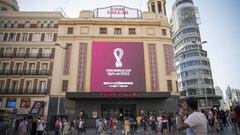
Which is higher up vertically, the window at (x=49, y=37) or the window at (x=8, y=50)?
the window at (x=49, y=37)

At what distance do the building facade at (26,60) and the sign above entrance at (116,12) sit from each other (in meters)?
8.27

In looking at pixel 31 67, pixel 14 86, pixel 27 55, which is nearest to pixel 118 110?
A: pixel 31 67

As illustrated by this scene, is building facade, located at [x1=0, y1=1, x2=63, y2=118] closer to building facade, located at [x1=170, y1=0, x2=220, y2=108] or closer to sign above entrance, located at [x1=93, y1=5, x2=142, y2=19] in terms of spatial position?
sign above entrance, located at [x1=93, y1=5, x2=142, y2=19]

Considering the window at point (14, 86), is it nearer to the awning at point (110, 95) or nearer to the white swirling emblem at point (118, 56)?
the awning at point (110, 95)

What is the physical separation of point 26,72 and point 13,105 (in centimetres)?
624

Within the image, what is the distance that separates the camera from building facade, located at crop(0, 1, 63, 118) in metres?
28.4

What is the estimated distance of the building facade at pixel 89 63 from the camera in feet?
91.8

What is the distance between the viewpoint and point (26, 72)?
3058cm

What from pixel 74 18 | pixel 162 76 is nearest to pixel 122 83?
pixel 162 76

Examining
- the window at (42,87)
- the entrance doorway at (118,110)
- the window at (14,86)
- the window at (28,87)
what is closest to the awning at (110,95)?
the entrance doorway at (118,110)

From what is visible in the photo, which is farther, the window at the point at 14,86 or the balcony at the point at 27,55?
the balcony at the point at 27,55

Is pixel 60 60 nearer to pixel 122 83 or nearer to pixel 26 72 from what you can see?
pixel 26 72

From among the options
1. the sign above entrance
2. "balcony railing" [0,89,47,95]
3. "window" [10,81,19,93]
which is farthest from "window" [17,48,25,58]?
the sign above entrance

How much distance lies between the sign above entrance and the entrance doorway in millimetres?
18449
